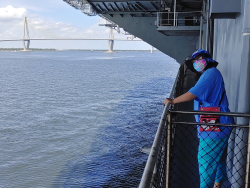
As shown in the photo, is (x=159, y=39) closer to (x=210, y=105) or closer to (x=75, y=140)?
(x=75, y=140)

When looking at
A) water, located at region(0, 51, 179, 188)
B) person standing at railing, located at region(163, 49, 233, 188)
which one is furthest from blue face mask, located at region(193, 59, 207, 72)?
water, located at region(0, 51, 179, 188)

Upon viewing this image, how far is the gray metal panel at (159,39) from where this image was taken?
2048 centimetres

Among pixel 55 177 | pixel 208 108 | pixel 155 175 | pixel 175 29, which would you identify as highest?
pixel 175 29

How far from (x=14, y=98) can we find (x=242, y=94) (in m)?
31.3

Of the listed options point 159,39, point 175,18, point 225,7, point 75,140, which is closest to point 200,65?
point 225,7

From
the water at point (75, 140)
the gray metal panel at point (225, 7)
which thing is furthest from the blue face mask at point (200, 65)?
the water at point (75, 140)

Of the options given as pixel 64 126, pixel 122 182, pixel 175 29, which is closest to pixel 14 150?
pixel 64 126

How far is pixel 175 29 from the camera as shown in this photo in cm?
1502

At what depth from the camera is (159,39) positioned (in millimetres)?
20594

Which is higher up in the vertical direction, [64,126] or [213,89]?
[213,89]

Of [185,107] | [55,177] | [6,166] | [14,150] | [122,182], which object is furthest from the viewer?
[14,150]

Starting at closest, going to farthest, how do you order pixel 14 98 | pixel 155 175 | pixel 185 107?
1. pixel 155 175
2. pixel 185 107
3. pixel 14 98

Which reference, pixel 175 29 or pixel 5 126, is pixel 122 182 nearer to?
pixel 175 29

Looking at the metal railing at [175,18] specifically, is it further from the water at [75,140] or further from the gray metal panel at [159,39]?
the water at [75,140]
